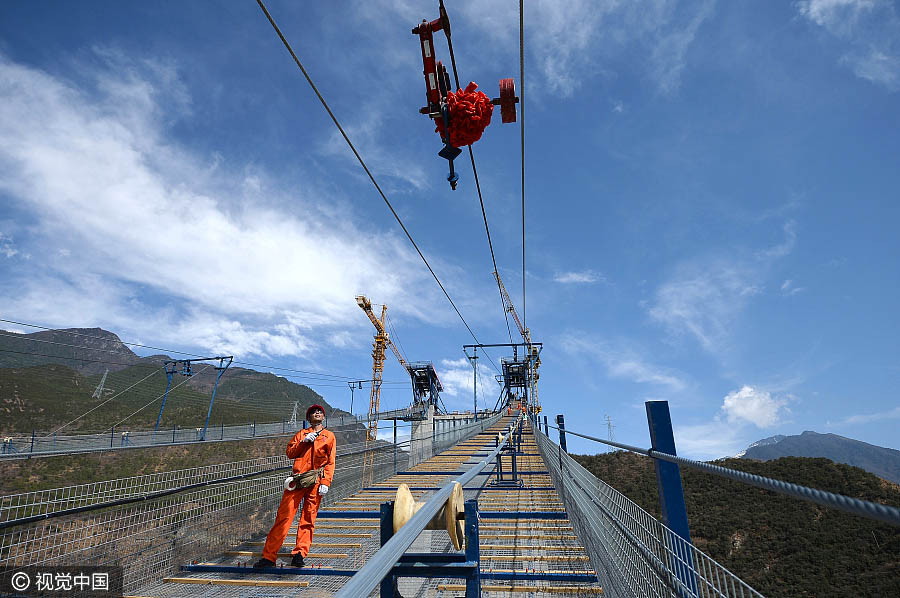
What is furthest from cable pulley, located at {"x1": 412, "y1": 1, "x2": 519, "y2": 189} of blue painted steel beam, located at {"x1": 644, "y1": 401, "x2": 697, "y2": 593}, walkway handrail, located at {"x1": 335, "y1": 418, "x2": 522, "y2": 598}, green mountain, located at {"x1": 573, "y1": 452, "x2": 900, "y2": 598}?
green mountain, located at {"x1": 573, "y1": 452, "x2": 900, "y2": 598}

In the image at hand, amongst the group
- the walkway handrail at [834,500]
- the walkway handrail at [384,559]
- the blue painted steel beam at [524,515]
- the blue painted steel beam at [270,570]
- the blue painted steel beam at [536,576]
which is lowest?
the blue painted steel beam at [270,570]

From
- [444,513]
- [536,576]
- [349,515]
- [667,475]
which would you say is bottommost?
[536,576]

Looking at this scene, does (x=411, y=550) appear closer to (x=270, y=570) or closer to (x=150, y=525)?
(x=270, y=570)

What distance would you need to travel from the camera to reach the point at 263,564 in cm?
409

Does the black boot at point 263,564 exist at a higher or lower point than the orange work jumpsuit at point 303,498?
lower

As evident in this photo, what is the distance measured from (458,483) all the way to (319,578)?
7.96 ft

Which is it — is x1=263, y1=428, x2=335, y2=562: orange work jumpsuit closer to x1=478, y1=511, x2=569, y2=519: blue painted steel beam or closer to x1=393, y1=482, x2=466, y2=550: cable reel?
x1=478, y1=511, x2=569, y2=519: blue painted steel beam

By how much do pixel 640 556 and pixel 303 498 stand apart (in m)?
3.49

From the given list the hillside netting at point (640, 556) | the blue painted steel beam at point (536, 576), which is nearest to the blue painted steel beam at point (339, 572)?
the blue painted steel beam at point (536, 576)

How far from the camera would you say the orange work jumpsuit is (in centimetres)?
416

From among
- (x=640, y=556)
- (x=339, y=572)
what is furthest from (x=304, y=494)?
(x=640, y=556)

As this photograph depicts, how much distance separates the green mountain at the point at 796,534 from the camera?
19766 millimetres

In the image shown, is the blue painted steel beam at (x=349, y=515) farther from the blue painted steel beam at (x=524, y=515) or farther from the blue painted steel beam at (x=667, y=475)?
the blue painted steel beam at (x=667, y=475)

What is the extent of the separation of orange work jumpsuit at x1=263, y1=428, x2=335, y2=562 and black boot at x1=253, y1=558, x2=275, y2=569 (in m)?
0.03
